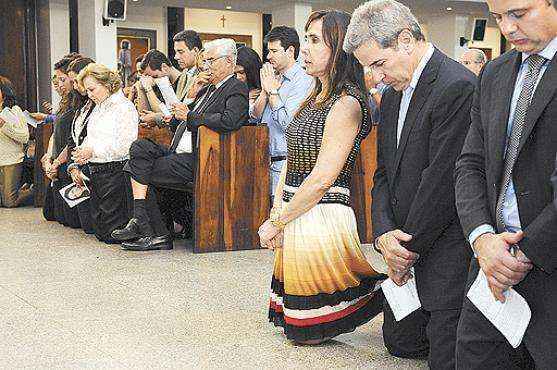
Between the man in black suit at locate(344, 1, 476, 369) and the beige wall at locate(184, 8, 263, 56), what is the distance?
15.7 m

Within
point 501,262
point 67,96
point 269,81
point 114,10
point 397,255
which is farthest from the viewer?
point 114,10

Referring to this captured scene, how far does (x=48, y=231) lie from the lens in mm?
6531

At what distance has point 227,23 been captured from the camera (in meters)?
18.4

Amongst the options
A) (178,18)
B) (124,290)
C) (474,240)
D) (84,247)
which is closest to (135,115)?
(84,247)

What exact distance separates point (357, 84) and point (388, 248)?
809 millimetres

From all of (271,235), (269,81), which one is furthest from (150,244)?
(271,235)

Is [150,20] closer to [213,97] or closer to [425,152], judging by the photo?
[213,97]

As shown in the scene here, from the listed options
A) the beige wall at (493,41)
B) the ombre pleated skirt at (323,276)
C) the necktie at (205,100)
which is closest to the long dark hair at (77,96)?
the necktie at (205,100)

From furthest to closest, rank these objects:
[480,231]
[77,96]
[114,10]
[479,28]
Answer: [479,28] → [114,10] → [77,96] → [480,231]

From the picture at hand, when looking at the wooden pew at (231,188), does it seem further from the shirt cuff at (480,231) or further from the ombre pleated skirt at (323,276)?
the shirt cuff at (480,231)

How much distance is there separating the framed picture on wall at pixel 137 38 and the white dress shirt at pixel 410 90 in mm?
14501

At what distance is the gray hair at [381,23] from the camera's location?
8.46ft

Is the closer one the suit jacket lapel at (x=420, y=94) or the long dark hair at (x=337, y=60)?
the suit jacket lapel at (x=420, y=94)

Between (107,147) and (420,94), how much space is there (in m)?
3.70
